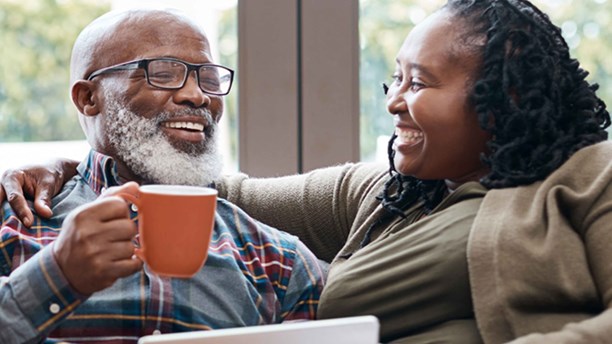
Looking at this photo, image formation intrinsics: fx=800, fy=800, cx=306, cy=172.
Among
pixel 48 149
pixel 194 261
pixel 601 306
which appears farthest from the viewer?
pixel 48 149

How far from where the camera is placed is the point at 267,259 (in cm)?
141

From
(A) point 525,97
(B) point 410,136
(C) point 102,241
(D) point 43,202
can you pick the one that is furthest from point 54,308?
(A) point 525,97

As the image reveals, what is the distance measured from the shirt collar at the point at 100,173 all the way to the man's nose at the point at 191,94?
162mm

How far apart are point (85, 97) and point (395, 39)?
83 cm

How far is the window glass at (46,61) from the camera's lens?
1809 millimetres

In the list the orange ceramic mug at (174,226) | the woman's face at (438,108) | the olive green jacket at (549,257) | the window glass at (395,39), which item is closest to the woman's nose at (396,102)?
the woman's face at (438,108)

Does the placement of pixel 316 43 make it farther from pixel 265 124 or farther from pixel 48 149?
pixel 48 149

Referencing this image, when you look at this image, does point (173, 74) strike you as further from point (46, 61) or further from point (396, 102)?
point (46, 61)

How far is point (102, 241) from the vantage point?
979mm

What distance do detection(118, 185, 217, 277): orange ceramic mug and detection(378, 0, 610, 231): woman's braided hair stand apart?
510 mm

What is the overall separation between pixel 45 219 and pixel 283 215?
0.47m

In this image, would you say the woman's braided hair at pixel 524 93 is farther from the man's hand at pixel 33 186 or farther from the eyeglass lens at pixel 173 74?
Result: the man's hand at pixel 33 186

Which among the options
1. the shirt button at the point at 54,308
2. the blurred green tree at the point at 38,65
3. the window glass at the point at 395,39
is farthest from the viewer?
the window glass at the point at 395,39

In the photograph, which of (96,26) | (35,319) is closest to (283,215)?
(96,26)
